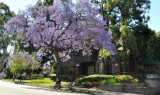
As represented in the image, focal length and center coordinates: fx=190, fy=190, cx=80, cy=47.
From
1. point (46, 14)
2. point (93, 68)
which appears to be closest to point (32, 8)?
point (46, 14)

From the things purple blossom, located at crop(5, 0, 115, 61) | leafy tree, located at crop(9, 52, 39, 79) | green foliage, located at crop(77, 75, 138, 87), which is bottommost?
green foliage, located at crop(77, 75, 138, 87)

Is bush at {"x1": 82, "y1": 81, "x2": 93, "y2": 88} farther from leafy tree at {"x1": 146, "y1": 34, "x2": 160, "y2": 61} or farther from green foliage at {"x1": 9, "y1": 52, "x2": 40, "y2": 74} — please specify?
green foliage at {"x1": 9, "y1": 52, "x2": 40, "y2": 74}

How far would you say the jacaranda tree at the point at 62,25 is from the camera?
22.6 metres

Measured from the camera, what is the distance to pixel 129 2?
28031 millimetres

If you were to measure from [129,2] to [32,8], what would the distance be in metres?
14.0

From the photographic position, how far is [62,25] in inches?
942

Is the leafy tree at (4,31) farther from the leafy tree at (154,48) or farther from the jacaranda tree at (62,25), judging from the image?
the leafy tree at (154,48)

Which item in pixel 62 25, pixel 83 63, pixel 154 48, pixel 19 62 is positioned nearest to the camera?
pixel 62 25

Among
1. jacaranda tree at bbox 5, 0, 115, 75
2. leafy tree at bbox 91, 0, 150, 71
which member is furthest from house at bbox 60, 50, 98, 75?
jacaranda tree at bbox 5, 0, 115, 75

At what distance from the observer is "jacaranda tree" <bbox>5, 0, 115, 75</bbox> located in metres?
22.6

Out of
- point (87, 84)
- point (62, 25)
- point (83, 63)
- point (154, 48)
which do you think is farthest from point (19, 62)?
point (154, 48)

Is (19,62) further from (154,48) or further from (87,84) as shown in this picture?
(154,48)

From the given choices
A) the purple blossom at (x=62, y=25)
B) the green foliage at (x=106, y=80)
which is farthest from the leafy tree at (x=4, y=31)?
the green foliage at (x=106, y=80)

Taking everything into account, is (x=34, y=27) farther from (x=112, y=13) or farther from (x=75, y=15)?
(x=112, y=13)
